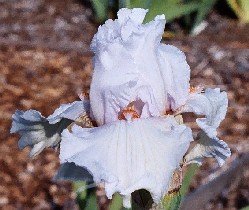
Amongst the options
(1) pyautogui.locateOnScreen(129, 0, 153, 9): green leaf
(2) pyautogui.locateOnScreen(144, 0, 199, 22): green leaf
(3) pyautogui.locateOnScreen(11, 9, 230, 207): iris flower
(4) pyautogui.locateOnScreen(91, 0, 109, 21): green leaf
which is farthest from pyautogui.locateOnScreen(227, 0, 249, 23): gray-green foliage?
(3) pyautogui.locateOnScreen(11, 9, 230, 207): iris flower

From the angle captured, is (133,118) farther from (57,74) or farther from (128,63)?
(57,74)

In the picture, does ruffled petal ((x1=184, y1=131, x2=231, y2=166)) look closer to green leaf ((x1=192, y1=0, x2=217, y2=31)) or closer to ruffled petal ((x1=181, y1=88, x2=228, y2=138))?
ruffled petal ((x1=181, y1=88, x2=228, y2=138))

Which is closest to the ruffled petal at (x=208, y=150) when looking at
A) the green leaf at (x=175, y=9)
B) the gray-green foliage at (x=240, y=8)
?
the green leaf at (x=175, y=9)

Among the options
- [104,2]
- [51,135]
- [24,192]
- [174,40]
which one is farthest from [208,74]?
[51,135]

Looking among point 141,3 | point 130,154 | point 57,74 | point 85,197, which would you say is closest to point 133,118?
point 130,154

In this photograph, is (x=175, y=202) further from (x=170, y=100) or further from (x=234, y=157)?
(x=234, y=157)

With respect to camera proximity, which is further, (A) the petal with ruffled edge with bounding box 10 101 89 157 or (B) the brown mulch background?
(B) the brown mulch background

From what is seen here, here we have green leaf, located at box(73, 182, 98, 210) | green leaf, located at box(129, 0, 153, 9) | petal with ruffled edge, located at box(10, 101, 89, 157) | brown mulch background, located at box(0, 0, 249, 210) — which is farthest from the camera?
brown mulch background, located at box(0, 0, 249, 210)
